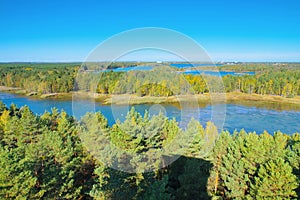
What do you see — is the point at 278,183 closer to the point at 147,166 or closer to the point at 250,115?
the point at 147,166

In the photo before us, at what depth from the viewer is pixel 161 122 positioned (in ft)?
A: 34.7

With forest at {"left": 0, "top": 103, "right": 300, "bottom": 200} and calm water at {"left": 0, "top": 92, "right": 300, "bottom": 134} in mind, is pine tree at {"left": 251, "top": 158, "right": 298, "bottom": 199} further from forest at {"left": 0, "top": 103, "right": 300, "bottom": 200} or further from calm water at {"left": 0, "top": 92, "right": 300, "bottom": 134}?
calm water at {"left": 0, "top": 92, "right": 300, "bottom": 134}

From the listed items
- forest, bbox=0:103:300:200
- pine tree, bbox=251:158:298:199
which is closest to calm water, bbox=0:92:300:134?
forest, bbox=0:103:300:200

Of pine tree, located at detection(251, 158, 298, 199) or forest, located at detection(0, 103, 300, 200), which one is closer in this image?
pine tree, located at detection(251, 158, 298, 199)

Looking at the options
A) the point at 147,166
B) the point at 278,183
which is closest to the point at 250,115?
the point at 147,166

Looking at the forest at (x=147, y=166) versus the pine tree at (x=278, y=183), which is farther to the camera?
the forest at (x=147, y=166)

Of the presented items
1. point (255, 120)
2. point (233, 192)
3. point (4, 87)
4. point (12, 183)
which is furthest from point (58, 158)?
point (4, 87)

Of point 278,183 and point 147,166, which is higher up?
point 278,183

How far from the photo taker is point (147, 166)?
321 inches

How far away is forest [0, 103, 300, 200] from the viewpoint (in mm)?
6336

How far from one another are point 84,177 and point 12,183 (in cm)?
402

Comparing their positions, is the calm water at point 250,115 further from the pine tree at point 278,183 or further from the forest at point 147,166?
the pine tree at point 278,183

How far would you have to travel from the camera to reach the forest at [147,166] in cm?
634

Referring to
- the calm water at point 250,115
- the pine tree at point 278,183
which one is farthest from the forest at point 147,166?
the calm water at point 250,115
